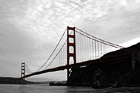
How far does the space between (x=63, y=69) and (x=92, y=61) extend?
12.1 metres

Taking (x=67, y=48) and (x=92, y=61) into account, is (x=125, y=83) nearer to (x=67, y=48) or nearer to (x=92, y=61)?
(x=92, y=61)

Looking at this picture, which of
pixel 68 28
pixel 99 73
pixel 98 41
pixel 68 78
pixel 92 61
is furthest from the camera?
pixel 68 28

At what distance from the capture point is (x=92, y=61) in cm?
6359

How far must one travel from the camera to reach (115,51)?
87375 mm

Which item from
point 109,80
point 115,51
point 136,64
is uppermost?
point 115,51

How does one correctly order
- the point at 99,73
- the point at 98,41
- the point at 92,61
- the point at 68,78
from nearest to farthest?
the point at 99,73 < the point at 92,61 < the point at 98,41 < the point at 68,78

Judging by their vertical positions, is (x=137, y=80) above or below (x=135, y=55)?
below

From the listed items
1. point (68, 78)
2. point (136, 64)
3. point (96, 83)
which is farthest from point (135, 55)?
point (68, 78)

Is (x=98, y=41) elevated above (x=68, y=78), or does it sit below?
above

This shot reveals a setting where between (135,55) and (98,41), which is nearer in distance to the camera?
(135,55)

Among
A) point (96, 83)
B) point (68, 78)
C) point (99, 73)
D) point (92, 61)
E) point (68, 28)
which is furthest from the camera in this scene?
point (68, 28)

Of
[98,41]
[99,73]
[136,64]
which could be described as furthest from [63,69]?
[136,64]

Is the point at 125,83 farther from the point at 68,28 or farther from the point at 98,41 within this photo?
the point at 68,28

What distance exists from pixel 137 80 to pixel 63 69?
28649mm
